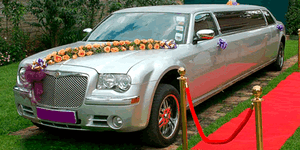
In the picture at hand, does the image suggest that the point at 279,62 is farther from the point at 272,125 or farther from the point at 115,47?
the point at 115,47

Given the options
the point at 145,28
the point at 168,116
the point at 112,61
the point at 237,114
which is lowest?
the point at 237,114

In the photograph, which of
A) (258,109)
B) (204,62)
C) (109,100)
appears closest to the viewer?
(258,109)

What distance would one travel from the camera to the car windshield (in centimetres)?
498

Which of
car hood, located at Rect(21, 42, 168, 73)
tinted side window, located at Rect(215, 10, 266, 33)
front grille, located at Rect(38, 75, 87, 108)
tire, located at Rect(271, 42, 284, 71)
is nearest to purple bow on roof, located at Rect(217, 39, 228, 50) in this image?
tinted side window, located at Rect(215, 10, 266, 33)

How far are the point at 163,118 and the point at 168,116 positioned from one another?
0.11m

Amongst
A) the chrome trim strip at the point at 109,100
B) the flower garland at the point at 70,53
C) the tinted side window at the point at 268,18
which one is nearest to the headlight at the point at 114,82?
the chrome trim strip at the point at 109,100

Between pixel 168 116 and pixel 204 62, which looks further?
pixel 204 62

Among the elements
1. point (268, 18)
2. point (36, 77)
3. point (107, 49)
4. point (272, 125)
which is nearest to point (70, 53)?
point (107, 49)

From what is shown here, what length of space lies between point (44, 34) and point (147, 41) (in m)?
7.99

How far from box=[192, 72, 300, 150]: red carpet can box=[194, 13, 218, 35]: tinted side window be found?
142 centimetres

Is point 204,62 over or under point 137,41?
under

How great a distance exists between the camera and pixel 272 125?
4727mm

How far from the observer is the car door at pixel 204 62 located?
482cm

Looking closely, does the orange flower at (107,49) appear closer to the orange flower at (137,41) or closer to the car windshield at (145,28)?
the orange flower at (137,41)
